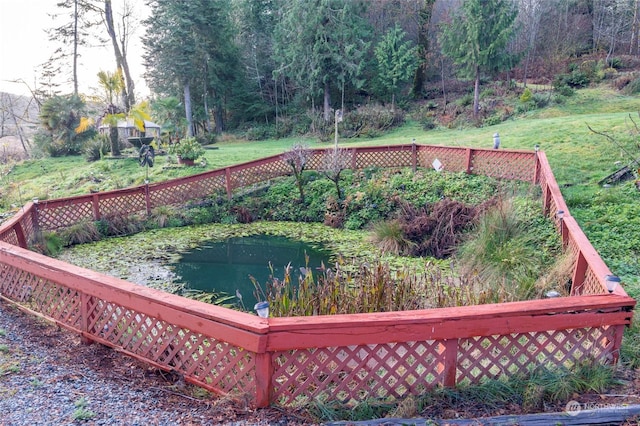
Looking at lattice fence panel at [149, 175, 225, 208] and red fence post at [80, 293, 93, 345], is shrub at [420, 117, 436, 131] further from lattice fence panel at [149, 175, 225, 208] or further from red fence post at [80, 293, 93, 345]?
red fence post at [80, 293, 93, 345]

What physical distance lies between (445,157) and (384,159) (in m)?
A: 1.73

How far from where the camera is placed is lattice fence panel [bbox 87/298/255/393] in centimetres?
275

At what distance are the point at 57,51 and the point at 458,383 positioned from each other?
27918mm

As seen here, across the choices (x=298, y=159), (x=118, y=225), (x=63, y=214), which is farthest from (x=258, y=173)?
(x=63, y=214)

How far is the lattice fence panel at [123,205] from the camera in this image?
989 cm

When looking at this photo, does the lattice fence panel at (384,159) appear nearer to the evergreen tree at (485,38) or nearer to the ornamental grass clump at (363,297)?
the ornamental grass clump at (363,297)

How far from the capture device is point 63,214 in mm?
9250

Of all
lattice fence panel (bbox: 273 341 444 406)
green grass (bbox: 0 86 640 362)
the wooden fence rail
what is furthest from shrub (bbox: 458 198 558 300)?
lattice fence panel (bbox: 273 341 444 406)

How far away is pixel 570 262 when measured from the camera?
15.8ft

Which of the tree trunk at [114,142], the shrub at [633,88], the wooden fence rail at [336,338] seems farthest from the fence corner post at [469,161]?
the shrub at [633,88]

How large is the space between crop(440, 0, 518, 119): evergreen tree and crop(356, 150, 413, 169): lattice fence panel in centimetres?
827

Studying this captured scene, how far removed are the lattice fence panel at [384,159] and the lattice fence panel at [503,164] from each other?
2.02m

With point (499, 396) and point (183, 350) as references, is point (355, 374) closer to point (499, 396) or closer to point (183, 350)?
point (499, 396)

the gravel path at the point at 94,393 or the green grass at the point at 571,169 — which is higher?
the green grass at the point at 571,169
